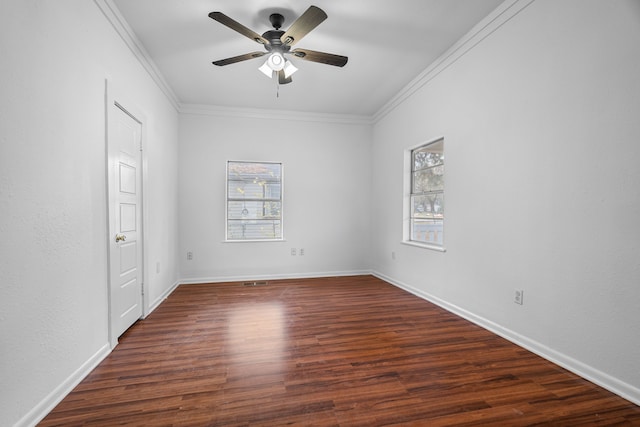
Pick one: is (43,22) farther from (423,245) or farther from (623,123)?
(423,245)

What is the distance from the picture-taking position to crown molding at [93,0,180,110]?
92.1 inches

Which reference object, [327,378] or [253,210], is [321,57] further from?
[253,210]

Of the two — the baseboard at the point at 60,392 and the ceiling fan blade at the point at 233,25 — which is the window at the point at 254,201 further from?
the baseboard at the point at 60,392

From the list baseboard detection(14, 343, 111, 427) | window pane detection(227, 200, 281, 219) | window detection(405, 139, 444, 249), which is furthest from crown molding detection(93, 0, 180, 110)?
window detection(405, 139, 444, 249)

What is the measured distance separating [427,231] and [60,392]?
3769 millimetres

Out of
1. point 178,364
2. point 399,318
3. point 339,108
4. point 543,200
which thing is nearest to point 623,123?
point 543,200

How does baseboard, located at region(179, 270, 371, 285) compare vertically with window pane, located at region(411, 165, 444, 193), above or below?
below

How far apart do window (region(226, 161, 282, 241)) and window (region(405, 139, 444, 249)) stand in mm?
2177

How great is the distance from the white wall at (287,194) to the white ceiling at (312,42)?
27.1 inches

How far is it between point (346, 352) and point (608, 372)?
1.66 m

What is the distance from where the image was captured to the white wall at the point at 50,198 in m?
1.44

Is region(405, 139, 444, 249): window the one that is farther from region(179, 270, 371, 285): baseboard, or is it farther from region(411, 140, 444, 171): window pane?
region(179, 270, 371, 285): baseboard

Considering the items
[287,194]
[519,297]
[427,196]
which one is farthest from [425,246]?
[287,194]

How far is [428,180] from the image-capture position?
398 cm
